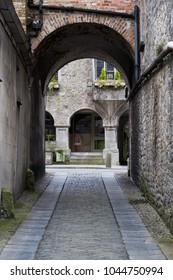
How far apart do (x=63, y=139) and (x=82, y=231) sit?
21.1 metres

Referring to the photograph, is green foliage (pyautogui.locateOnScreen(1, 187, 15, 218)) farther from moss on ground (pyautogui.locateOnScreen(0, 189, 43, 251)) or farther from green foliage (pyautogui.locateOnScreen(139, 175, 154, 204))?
green foliage (pyautogui.locateOnScreen(139, 175, 154, 204))

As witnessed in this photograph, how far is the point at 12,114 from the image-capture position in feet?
27.6

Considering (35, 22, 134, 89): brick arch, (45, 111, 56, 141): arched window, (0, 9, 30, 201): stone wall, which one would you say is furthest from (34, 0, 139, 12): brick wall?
(45, 111, 56, 141): arched window

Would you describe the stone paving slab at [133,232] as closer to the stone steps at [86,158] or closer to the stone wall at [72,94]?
the stone steps at [86,158]

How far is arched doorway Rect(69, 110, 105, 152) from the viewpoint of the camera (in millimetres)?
30609

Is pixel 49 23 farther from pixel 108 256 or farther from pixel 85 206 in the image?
pixel 108 256

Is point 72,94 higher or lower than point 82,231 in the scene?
higher

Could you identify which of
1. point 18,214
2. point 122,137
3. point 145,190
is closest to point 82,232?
point 18,214

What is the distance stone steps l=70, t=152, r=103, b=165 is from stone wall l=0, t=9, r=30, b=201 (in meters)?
15.6

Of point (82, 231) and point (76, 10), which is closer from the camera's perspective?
point (82, 231)

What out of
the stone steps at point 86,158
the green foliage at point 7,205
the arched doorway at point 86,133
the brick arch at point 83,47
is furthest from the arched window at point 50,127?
the green foliage at point 7,205

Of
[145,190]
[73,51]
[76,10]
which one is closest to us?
[145,190]

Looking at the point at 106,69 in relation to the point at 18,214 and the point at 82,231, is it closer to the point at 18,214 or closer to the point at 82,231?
the point at 18,214

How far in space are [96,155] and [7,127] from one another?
65.0ft
